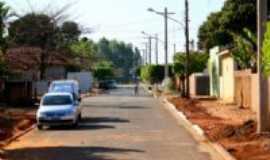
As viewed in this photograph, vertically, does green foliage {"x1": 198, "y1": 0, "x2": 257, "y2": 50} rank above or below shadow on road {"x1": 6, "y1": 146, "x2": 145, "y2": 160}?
above

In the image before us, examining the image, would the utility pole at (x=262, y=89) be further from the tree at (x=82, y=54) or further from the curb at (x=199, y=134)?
the tree at (x=82, y=54)

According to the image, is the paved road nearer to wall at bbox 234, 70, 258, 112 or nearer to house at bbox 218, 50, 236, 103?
wall at bbox 234, 70, 258, 112

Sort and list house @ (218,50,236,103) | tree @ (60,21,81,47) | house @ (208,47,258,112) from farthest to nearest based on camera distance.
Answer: tree @ (60,21,81,47) < house @ (218,50,236,103) < house @ (208,47,258,112)

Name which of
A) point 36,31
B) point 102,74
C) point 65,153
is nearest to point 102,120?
point 65,153

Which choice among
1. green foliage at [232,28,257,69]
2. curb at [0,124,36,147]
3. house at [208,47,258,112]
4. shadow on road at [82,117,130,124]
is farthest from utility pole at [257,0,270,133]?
green foliage at [232,28,257,69]

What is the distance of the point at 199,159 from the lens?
21.2 metres

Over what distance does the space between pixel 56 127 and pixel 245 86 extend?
14466 millimetres

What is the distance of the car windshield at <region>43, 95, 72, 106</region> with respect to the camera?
1426 inches

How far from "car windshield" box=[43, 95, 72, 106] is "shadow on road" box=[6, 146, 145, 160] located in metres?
11.3

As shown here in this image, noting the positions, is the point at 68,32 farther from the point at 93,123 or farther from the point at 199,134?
the point at 199,134

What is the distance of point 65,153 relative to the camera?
901 inches

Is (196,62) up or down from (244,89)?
up

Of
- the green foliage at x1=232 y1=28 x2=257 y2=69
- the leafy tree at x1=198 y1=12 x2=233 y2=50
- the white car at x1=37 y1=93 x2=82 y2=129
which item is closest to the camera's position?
the white car at x1=37 y1=93 x2=82 y2=129

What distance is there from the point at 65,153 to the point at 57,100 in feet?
45.3
